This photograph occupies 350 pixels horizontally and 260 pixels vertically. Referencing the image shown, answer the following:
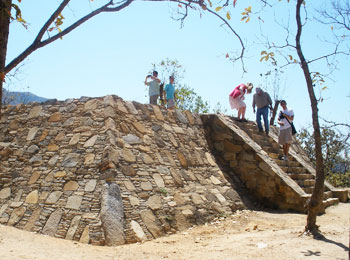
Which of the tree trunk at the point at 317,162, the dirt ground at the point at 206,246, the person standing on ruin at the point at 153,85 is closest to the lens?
the dirt ground at the point at 206,246

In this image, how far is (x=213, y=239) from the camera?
5445mm

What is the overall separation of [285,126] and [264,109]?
788mm

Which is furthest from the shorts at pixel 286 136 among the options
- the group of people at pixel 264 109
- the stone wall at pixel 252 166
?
the stone wall at pixel 252 166

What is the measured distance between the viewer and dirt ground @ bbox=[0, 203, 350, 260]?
4.29 metres

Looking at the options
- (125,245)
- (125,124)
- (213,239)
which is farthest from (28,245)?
(125,124)

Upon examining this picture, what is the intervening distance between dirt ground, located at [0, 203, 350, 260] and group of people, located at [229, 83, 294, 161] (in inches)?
123

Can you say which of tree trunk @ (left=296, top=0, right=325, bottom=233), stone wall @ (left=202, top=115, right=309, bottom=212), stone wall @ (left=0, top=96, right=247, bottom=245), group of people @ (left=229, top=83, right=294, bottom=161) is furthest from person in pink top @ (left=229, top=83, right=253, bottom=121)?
tree trunk @ (left=296, top=0, right=325, bottom=233)

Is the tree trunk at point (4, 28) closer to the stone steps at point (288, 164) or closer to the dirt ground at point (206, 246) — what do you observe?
the dirt ground at point (206, 246)

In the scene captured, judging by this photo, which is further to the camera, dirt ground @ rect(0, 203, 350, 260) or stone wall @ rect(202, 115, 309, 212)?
stone wall @ rect(202, 115, 309, 212)

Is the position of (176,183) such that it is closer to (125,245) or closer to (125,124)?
(125,124)

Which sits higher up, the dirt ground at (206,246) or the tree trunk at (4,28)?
the tree trunk at (4,28)

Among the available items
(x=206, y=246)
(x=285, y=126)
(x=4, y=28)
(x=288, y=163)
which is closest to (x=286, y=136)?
(x=285, y=126)

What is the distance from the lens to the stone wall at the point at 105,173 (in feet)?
17.6

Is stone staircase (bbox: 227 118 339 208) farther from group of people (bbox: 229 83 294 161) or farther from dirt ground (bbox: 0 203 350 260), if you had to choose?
dirt ground (bbox: 0 203 350 260)
